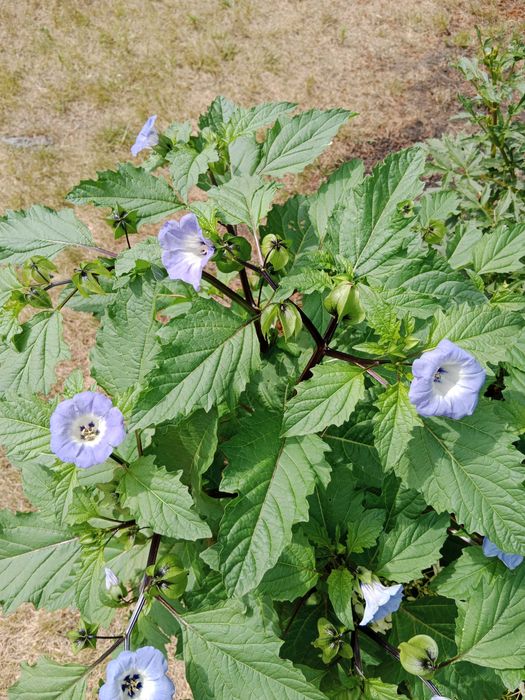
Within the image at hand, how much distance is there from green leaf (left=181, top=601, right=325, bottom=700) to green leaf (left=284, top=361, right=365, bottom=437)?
0.60 metres

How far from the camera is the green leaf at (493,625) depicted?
1.73 m

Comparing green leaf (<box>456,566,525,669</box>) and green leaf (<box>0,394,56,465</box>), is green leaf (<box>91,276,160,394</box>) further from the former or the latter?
green leaf (<box>456,566,525,669</box>)

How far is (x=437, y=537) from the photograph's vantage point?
187cm

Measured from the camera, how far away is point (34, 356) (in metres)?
2.05

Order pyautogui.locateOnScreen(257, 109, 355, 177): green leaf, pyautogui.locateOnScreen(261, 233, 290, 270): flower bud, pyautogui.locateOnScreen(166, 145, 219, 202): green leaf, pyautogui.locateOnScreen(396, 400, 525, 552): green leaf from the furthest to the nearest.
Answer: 1. pyautogui.locateOnScreen(257, 109, 355, 177): green leaf
2. pyautogui.locateOnScreen(166, 145, 219, 202): green leaf
3. pyautogui.locateOnScreen(261, 233, 290, 270): flower bud
4. pyautogui.locateOnScreen(396, 400, 525, 552): green leaf

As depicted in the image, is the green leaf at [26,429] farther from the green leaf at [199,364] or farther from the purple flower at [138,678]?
the purple flower at [138,678]

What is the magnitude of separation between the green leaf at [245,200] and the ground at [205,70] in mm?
2423

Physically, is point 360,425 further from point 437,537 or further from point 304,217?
point 304,217

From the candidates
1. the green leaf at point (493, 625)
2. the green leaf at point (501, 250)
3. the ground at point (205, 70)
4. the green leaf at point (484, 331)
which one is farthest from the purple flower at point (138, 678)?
the ground at point (205, 70)

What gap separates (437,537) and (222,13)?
4409mm

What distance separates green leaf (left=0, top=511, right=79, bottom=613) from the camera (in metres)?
1.92

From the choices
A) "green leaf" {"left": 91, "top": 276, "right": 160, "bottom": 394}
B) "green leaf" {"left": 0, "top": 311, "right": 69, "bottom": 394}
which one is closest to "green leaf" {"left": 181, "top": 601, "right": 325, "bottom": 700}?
"green leaf" {"left": 91, "top": 276, "right": 160, "bottom": 394}

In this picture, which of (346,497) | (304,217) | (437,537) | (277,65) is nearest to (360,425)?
(346,497)

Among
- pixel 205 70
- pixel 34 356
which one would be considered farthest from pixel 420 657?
pixel 205 70
